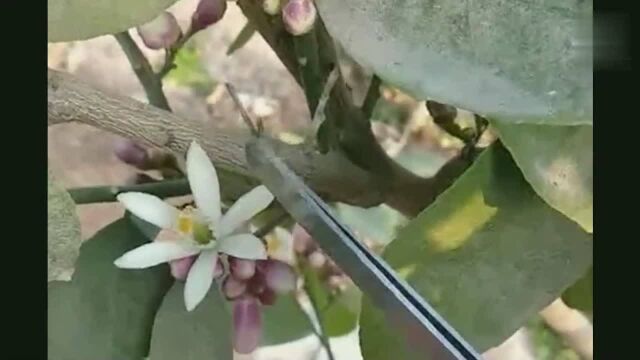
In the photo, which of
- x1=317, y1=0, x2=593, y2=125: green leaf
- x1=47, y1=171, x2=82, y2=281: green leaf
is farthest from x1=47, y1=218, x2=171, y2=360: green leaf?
x1=317, y1=0, x2=593, y2=125: green leaf

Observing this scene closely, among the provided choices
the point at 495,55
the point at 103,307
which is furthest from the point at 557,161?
the point at 103,307

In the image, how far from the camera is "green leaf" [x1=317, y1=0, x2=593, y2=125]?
0.88 feet

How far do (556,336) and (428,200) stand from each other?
0.18 ft

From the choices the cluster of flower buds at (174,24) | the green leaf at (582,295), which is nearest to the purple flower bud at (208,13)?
the cluster of flower buds at (174,24)

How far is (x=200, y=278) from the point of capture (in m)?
0.31

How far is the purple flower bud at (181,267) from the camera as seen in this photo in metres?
0.32

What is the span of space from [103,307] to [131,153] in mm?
48

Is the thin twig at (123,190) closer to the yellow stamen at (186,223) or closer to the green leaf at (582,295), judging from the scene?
the yellow stamen at (186,223)

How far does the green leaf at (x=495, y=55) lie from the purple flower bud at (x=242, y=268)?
0.25 feet

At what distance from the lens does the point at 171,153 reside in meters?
0.32

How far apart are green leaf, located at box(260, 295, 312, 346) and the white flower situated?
22mm
